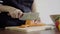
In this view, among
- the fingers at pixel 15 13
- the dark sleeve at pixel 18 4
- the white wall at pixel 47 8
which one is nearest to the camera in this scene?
the fingers at pixel 15 13

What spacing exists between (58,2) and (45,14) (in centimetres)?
27

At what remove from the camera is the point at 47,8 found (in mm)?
2137

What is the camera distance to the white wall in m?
2.08

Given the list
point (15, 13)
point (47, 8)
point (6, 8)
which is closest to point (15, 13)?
point (15, 13)

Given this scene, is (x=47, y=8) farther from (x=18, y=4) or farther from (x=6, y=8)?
(x=6, y=8)

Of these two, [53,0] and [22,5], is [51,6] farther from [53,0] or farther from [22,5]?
[22,5]

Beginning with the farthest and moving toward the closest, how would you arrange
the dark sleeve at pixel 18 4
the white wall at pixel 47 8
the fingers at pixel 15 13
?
the white wall at pixel 47 8 → the dark sleeve at pixel 18 4 → the fingers at pixel 15 13

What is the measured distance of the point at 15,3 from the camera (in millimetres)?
1292

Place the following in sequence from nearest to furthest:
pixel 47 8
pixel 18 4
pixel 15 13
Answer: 1. pixel 15 13
2. pixel 18 4
3. pixel 47 8

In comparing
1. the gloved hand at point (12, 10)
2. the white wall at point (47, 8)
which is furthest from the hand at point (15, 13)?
the white wall at point (47, 8)

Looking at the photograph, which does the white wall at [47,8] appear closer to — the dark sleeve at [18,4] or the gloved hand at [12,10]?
the dark sleeve at [18,4]

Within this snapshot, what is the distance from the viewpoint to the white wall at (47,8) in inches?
81.7

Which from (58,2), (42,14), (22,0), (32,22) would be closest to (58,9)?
(58,2)

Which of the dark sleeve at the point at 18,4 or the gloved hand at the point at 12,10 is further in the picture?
the dark sleeve at the point at 18,4
